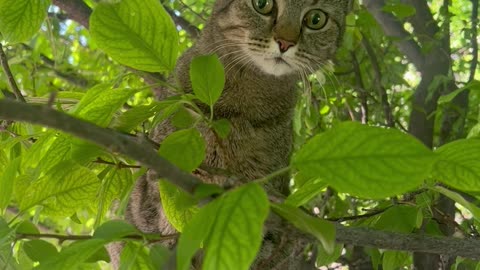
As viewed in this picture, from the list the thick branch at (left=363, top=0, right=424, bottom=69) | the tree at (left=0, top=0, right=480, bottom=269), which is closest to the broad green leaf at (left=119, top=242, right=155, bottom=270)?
the tree at (left=0, top=0, right=480, bottom=269)

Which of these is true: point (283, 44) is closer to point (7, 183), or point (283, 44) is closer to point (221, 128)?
point (221, 128)

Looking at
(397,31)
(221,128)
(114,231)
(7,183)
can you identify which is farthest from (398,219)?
(397,31)

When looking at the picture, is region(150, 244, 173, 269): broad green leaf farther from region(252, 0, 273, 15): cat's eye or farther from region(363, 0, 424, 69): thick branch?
region(363, 0, 424, 69): thick branch

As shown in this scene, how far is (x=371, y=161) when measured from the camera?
55cm

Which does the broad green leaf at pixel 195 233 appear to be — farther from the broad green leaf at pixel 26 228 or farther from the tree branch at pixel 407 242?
the broad green leaf at pixel 26 228

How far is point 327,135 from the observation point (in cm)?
57

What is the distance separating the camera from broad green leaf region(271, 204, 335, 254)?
0.54 meters

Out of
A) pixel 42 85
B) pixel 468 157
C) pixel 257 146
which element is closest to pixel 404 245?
pixel 468 157

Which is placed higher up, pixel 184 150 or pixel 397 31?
pixel 397 31

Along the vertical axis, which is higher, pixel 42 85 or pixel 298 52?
pixel 298 52

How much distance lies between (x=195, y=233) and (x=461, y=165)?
0.38 m

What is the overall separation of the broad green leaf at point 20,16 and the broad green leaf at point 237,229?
1.68 feet

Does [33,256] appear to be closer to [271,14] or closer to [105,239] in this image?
[105,239]

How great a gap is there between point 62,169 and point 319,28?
1092 millimetres
